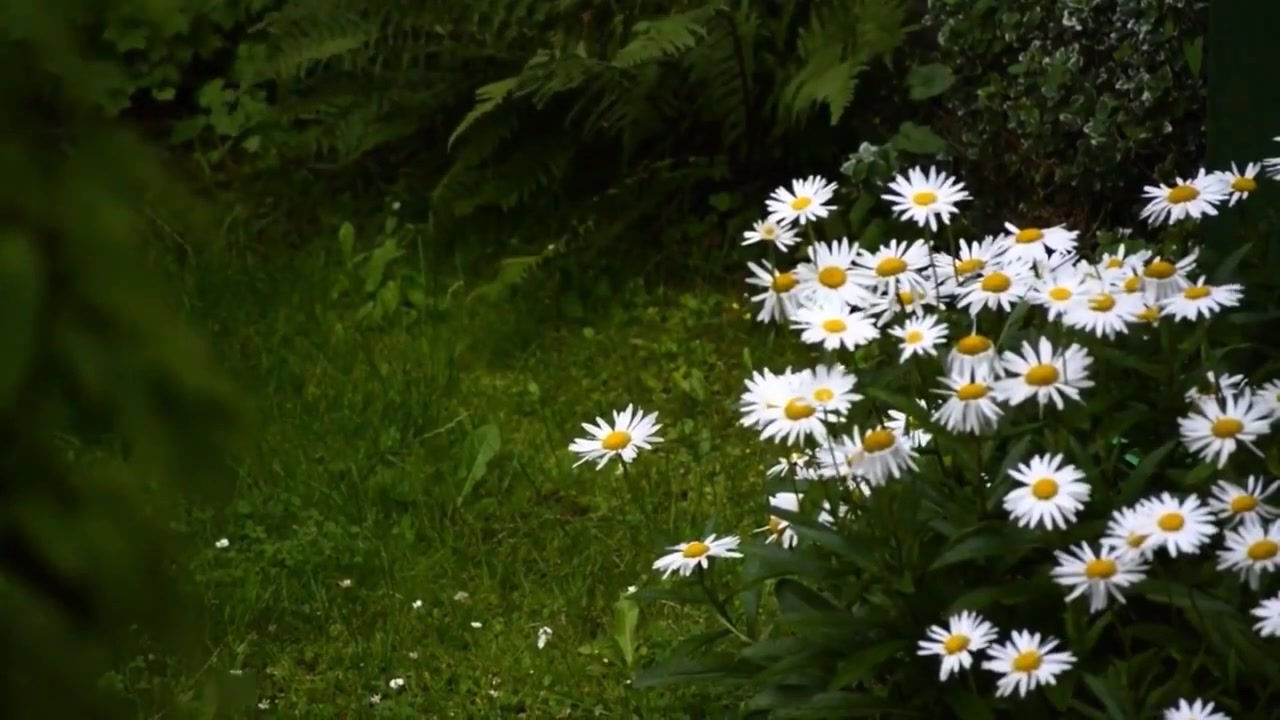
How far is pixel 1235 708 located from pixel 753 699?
70 centimetres

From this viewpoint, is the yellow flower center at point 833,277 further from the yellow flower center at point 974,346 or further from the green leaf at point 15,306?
the green leaf at point 15,306

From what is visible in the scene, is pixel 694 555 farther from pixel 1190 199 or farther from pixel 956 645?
pixel 1190 199

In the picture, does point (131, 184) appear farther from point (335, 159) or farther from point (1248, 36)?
point (335, 159)

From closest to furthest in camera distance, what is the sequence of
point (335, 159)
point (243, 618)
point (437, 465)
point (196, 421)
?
point (196, 421), point (243, 618), point (437, 465), point (335, 159)

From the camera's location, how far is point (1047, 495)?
2342mm

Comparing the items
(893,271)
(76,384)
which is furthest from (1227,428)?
(76,384)

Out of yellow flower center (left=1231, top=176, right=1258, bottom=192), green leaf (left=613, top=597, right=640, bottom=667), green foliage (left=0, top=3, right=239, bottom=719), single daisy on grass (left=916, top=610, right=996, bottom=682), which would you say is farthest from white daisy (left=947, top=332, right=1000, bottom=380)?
green foliage (left=0, top=3, right=239, bottom=719)

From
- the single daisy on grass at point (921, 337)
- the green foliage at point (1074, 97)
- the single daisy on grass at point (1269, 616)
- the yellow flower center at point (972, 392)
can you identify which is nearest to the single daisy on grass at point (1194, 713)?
the single daisy on grass at point (1269, 616)

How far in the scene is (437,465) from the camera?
13.6 feet

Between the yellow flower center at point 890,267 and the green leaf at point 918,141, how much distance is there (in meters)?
2.02

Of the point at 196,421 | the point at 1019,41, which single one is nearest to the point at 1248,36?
the point at 1019,41

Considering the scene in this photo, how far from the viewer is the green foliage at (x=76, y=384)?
4.02 feet

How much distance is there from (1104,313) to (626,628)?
49.8 inches

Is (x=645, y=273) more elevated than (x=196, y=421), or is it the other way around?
(x=645, y=273)
